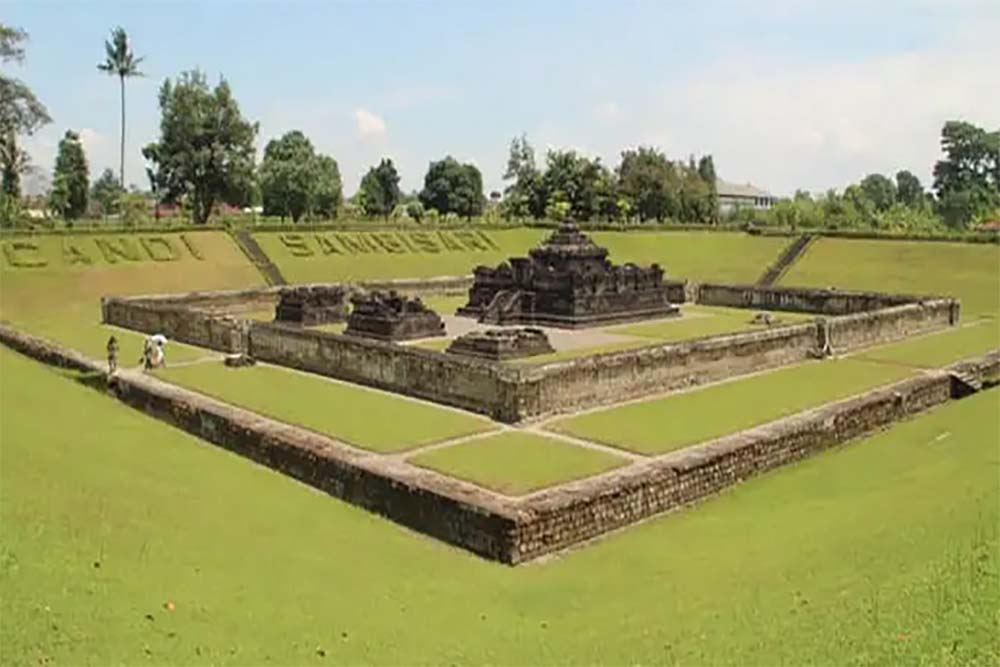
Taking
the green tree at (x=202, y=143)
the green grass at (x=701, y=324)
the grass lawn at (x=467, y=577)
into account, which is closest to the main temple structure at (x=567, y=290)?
the green grass at (x=701, y=324)

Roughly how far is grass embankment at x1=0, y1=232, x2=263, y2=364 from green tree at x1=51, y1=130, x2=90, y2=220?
23.4m

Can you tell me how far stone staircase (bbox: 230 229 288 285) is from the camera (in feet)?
95.7

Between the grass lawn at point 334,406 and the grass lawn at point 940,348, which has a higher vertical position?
the grass lawn at point 940,348

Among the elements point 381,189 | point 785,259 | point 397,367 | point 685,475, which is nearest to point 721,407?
point 685,475

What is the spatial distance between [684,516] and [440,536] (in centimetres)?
241

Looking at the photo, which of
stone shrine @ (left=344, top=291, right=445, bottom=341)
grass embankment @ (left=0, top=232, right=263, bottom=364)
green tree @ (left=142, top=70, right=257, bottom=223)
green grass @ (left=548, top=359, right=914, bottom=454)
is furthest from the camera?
green tree @ (left=142, top=70, right=257, bottom=223)

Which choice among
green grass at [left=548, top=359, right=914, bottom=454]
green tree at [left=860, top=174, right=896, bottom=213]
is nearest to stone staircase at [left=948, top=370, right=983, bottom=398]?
green grass at [left=548, top=359, right=914, bottom=454]

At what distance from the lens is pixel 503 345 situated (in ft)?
52.9

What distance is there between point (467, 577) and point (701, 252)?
27.9 m

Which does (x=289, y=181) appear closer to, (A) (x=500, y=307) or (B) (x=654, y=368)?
(A) (x=500, y=307)

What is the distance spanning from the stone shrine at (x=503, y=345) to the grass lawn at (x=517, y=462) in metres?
4.86

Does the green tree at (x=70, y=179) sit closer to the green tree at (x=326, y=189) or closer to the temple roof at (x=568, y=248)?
the green tree at (x=326, y=189)

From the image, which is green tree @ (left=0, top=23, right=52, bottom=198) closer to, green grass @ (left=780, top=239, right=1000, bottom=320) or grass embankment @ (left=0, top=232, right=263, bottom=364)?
grass embankment @ (left=0, top=232, right=263, bottom=364)

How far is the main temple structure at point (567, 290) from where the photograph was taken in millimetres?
21938
